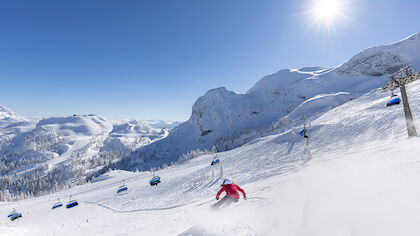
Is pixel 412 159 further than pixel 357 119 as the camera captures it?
No

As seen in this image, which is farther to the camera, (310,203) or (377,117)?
(377,117)

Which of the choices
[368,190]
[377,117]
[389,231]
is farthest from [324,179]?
[377,117]

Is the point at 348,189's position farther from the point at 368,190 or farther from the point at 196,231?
the point at 196,231

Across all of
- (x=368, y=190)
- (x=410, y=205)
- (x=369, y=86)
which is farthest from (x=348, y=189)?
(x=369, y=86)

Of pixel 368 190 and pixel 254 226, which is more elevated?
pixel 368 190

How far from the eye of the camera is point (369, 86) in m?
171

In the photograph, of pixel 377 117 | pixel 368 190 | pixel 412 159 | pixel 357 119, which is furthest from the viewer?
pixel 357 119

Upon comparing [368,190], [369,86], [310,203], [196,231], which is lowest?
[196,231]

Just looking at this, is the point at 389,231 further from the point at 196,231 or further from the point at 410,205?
the point at 196,231

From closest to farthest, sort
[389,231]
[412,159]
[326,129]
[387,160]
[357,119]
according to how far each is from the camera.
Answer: [389,231] → [412,159] → [387,160] → [357,119] → [326,129]

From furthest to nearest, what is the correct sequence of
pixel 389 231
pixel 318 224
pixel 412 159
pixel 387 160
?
pixel 387 160 → pixel 412 159 → pixel 318 224 → pixel 389 231

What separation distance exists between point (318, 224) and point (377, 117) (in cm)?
2487

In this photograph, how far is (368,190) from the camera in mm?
5609

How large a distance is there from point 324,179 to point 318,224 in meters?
3.97
